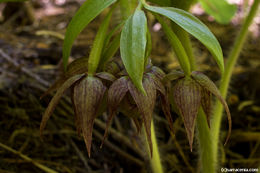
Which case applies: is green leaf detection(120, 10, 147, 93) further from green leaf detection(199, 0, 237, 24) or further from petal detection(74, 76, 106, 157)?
green leaf detection(199, 0, 237, 24)

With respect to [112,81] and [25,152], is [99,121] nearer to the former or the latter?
[25,152]

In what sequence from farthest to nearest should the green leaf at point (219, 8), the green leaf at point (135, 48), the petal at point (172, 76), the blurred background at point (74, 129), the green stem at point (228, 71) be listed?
the green leaf at point (219, 8) < the blurred background at point (74, 129) < the green stem at point (228, 71) < the petal at point (172, 76) < the green leaf at point (135, 48)

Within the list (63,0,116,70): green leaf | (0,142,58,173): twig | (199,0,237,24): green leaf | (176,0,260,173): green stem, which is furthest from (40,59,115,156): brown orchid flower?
(199,0,237,24): green leaf

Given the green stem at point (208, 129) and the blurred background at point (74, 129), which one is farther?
the blurred background at point (74, 129)

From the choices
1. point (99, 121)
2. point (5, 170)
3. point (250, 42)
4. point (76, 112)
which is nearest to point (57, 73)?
point (99, 121)

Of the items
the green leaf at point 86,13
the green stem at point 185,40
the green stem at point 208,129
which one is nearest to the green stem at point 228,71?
the green stem at point 208,129

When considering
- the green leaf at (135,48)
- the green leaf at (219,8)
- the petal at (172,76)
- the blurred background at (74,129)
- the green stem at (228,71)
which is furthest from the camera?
the green leaf at (219,8)

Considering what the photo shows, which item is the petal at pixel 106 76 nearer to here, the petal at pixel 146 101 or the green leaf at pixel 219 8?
the petal at pixel 146 101
